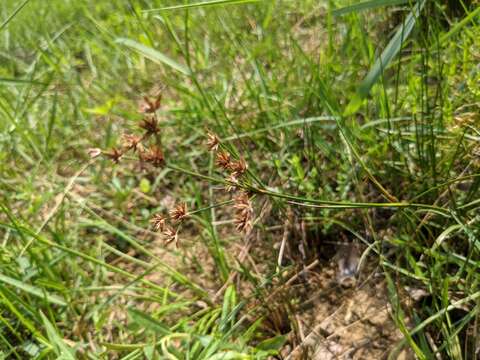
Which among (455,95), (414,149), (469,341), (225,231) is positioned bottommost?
(469,341)

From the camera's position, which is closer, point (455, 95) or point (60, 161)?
point (455, 95)

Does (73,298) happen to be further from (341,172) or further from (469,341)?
(469,341)

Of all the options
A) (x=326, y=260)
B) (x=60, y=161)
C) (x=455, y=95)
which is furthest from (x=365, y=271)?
(x=60, y=161)

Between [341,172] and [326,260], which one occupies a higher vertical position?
[341,172]

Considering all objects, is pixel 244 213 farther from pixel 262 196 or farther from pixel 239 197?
pixel 262 196

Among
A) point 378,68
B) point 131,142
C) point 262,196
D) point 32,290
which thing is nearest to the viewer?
point 131,142

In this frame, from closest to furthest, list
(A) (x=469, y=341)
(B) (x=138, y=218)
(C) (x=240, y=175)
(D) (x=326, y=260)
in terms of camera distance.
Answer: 1. (C) (x=240, y=175)
2. (A) (x=469, y=341)
3. (D) (x=326, y=260)
4. (B) (x=138, y=218)

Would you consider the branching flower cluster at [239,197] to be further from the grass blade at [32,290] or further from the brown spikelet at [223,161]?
the grass blade at [32,290]

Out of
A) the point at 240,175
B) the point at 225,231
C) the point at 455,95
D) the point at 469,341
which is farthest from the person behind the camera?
the point at 225,231

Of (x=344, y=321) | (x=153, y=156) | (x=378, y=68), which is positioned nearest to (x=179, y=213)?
(x=153, y=156)
